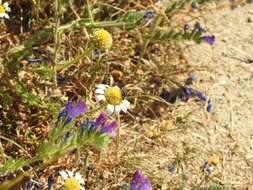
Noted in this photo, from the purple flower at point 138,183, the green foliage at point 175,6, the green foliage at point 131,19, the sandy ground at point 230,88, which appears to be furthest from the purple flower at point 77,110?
the green foliage at point 175,6

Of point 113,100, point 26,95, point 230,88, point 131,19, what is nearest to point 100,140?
point 113,100

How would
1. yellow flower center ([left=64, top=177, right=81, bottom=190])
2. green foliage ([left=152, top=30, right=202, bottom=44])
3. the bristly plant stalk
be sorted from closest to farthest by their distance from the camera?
1. yellow flower center ([left=64, top=177, right=81, bottom=190])
2. the bristly plant stalk
3. green foliage ([left=152, top=30, right=202, bottom=44])

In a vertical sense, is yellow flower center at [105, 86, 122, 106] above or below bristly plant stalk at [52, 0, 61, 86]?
below

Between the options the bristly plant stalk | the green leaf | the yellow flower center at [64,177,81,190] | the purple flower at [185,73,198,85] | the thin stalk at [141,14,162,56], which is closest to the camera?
the green leaf

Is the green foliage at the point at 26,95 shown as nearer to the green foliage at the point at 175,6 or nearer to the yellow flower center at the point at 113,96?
the yellow flower center at the point at 113,96

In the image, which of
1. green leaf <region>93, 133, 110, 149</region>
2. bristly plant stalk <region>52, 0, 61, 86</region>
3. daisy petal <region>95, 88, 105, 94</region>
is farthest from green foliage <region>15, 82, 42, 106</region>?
green leaf <region>93, 133, 110, 149</region>

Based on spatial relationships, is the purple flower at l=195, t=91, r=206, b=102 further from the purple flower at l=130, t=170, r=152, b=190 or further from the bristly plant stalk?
the purple flower at l=130, t=170, r=152, b=190

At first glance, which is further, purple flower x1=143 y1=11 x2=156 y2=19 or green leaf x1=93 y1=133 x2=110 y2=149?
purple flower x1=143 y1=11 x2=156 y2=19

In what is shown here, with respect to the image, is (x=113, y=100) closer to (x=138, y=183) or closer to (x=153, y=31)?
(x=138, y=183)
